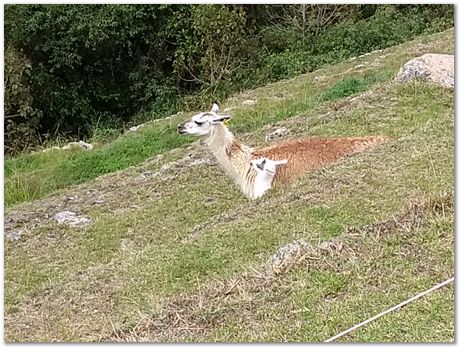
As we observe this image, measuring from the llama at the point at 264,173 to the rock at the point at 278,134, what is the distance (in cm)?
303

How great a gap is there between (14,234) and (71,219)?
602mm

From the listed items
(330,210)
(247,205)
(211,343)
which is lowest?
(247,205)

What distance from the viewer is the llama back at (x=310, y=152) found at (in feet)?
23.6

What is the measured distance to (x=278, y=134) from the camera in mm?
10344

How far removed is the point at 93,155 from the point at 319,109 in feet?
12.2

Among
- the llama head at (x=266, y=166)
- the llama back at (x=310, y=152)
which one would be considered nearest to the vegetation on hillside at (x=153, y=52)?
the llama back at (x=310, y=152)

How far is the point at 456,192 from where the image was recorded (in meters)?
4.43

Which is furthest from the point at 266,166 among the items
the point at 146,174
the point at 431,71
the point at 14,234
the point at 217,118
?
the point at 431,71

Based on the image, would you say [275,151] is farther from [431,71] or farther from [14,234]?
[431,71]

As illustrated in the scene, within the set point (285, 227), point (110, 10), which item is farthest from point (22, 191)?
point (110, 10)

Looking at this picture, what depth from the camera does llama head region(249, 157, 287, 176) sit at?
7.14 metres

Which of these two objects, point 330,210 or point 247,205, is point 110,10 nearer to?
point 247,205

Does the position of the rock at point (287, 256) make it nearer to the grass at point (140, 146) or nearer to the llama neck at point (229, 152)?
the llama neck at point (229, 152)

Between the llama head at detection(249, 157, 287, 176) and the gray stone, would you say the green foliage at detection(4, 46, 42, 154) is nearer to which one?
the llama head at detection(249, 157, 287, 176)
